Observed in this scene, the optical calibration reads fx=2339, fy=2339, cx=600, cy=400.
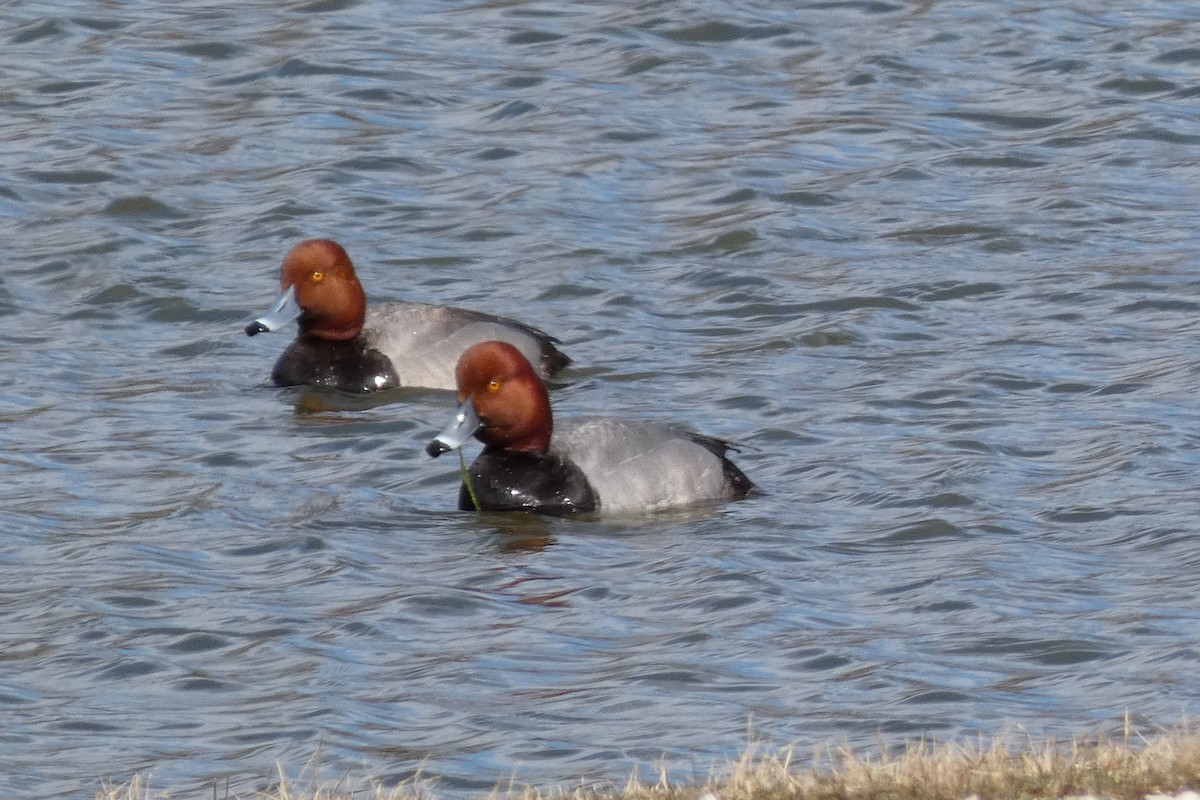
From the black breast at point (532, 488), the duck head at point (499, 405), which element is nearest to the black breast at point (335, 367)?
the duck head at point (499, 405)

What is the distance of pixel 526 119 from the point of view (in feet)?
55.1

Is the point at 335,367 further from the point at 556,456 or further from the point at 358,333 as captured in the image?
the point at 556,456

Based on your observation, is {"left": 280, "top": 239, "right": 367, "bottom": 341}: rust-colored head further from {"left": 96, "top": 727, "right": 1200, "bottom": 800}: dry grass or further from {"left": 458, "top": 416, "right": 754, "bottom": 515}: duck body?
{"left": 96, "top": 727, "right": 1200, "bottom": 800}: dry grass

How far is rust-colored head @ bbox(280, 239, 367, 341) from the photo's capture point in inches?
503

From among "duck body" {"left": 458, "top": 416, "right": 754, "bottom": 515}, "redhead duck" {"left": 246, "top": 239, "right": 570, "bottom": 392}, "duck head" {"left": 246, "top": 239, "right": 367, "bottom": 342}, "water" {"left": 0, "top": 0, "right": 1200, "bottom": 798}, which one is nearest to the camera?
"water" {"left": 0, "top": 0, "right": 1200, "bottom": 798}

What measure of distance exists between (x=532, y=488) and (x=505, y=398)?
0.42 meters

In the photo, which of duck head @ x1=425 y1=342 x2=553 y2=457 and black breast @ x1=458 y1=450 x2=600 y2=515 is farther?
duck head @ x1=425 y1=342 x2=553 y2=457

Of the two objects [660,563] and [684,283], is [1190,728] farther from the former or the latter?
[684,283]

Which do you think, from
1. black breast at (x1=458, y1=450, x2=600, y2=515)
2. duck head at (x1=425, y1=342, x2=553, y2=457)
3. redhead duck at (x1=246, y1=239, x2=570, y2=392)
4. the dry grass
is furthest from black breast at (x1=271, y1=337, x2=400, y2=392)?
the dry grass

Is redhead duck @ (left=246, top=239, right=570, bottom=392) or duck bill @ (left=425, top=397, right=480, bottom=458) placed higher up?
duck bill @ (left=425, top=397, right=480, bottom=458)

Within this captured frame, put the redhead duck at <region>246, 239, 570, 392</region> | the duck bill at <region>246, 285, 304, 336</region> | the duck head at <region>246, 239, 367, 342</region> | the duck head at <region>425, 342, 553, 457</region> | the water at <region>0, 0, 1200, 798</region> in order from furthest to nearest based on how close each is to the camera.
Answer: the duck head at <region>246, 239, 367, 342</region> < the duck bill at <region>246, 285, 304, 336</region> < the redhead duck at <region>246, 239, 570, 392</region> < the duck head at <region>425, 342, 553, 457</region> < the water at <region>0, 0, 1200, 798</region>

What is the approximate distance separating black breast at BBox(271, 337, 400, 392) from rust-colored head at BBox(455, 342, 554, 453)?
215 cm

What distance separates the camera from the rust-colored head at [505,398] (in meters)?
10.4

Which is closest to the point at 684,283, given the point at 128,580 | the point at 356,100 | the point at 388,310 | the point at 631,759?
the point at 388,310
